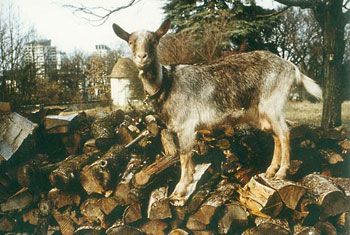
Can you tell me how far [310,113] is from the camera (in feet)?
10.4

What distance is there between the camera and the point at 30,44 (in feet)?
10.6

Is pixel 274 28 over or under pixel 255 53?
over

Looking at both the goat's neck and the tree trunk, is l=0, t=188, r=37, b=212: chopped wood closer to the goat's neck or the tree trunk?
the goat's neck

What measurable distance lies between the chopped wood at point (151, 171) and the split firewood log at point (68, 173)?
600 mm

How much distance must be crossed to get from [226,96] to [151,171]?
0.96 meters

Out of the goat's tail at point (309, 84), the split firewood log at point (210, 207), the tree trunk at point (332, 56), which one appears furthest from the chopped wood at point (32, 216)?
the tree trunk at point (332, 56)

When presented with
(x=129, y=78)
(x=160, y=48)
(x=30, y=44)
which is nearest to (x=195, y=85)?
(x=160, y=48)

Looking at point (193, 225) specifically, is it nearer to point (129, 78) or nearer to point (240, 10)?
point (129, 78)

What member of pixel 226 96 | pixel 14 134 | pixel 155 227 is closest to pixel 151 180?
pixel 155 227

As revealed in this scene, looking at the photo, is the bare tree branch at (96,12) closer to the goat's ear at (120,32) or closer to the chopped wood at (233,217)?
the goat's ear at (120,32)

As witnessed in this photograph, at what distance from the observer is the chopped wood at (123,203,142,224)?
257cm

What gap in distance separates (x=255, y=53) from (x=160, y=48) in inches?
35.8

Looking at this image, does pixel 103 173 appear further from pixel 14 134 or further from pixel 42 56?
pixel 42 56

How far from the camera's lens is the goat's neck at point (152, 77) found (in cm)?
248
